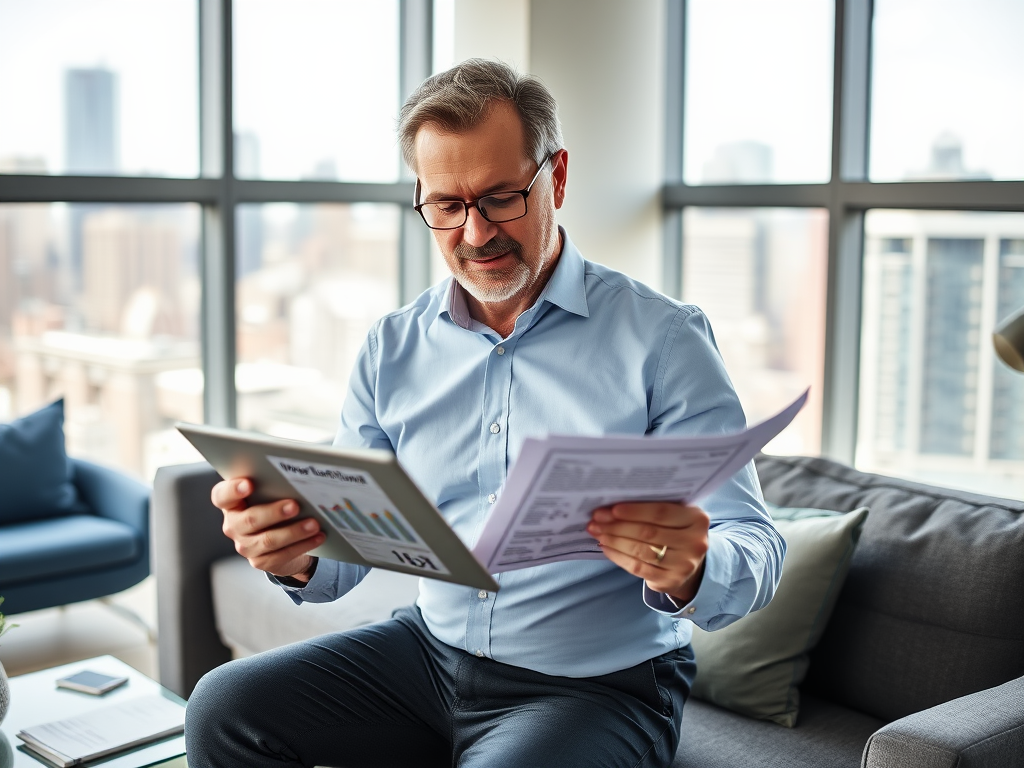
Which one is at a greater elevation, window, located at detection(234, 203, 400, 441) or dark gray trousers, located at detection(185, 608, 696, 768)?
window, located at detection(234, 203, 400, 441)

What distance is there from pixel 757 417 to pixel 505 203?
1.99 metres

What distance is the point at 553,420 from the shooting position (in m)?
1.67

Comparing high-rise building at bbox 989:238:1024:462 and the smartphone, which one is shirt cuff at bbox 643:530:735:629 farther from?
high-rise building at bbox 989:238:1024:462

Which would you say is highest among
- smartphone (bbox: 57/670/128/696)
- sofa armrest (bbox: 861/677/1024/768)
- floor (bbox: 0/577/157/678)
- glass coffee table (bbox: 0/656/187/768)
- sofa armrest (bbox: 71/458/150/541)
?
sofa armrest (bbox: 861/677/1024/768)

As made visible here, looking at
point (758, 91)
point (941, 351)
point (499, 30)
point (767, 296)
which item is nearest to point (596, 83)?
point (499, 30)

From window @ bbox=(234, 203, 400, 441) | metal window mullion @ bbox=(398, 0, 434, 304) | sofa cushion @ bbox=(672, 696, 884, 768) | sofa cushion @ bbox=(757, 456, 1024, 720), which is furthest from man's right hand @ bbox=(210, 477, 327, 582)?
metal window mullion @ bbox=(398, 0, 434, 304)

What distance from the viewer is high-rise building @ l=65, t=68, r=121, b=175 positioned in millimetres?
3250

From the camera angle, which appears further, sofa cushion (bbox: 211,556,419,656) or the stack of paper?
sofa cushion (bbox: 211,556,419,656)

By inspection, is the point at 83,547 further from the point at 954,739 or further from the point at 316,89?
the point at 954,739

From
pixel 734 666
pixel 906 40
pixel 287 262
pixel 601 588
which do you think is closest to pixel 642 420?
pixel 601 588

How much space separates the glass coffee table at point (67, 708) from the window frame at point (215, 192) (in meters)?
1.45

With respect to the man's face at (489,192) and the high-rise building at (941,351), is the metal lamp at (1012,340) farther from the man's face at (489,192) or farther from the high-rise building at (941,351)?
the high-rise building at (941,351)

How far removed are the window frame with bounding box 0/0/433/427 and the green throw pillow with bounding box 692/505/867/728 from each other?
2159mm

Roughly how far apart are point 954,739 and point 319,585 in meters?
0.94
